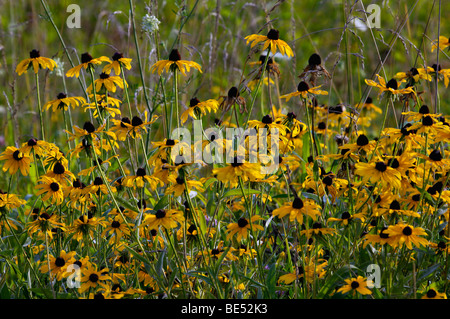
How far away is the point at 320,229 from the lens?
1507mm

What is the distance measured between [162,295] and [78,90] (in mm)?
2599

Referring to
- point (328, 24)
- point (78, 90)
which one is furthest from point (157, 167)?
point (328, 24)

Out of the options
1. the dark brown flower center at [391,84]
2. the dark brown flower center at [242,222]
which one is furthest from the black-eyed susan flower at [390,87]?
the dark brown flower center at [242,222]

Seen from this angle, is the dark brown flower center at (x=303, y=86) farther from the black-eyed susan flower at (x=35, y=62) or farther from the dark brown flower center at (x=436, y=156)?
the black-eyed susan flower at (x=35, y=62)

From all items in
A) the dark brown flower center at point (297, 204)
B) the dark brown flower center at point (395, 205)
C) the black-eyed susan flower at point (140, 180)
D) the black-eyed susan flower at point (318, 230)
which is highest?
the black-eyed susan flower at point (140, 180)

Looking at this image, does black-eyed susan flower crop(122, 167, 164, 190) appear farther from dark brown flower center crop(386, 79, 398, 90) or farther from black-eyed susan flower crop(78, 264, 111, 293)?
dark brown flower center crop(386, 79, 398, 90)

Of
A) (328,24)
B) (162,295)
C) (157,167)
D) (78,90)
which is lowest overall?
(162,295)

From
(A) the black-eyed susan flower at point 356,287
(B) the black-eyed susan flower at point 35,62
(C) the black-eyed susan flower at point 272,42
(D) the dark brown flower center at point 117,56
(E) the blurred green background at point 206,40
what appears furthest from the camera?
(E) the blurred green background at point 206,40

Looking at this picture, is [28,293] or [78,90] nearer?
[28,293]

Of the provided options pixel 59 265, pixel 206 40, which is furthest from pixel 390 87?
pixel 206 40

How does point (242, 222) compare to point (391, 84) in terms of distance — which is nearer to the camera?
point (242, 222)

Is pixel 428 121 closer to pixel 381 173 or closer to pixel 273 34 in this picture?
pixel 381 173
